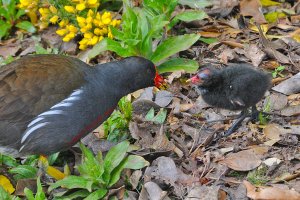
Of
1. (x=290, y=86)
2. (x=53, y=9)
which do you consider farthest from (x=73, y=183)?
(x=53, y=9)

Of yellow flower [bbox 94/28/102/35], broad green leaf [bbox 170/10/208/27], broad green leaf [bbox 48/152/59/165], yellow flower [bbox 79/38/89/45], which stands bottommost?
broad green leaf [bbox 48/152/59/165]

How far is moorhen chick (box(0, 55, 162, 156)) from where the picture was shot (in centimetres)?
544

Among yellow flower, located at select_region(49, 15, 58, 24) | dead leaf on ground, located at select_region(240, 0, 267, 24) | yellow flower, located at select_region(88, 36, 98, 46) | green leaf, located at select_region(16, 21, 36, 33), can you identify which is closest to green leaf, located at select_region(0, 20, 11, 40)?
green leaf, located at select_region(16, 21, 36, 33)

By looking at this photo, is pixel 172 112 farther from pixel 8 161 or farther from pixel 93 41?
pixel 8 161

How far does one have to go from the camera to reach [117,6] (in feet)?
26.5

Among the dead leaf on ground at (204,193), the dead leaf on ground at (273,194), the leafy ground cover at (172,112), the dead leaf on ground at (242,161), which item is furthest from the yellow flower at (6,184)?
the dead leaf on ground at (273,194)

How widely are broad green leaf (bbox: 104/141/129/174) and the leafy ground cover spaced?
11 mm

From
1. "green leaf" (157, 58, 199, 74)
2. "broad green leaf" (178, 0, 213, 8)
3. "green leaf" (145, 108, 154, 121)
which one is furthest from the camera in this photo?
"broad green leaf" (178, 0, 213, 8)

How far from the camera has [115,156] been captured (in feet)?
17.9

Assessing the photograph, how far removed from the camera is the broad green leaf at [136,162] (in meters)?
5.37

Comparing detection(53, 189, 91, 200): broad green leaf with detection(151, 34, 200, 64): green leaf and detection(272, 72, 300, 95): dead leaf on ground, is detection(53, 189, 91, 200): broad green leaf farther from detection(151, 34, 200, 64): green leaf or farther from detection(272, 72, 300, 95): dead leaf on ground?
detection(272, 72, 300, 95): dead leaf on ground

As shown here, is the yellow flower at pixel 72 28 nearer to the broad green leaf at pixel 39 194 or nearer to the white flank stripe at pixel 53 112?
the white flank stripe at pixel 53 112

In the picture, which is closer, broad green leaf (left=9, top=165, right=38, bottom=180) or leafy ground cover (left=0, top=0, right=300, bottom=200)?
leafy ground cover (left=0, top=0, right=300, bottom=200)

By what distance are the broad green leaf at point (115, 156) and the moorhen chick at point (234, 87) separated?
91 cm
